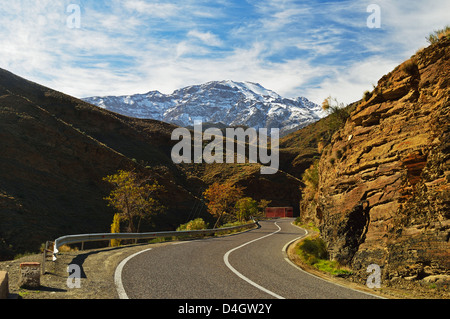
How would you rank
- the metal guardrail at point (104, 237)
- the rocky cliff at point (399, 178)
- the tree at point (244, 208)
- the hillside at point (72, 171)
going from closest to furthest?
the rocky cliff at point (399, 178) → the metal guardrail at point (104, 237) → the hillside at point (72, 171) → the tree at point (244, 208)

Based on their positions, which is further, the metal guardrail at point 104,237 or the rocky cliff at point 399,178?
the metal guardrail at point 104,237

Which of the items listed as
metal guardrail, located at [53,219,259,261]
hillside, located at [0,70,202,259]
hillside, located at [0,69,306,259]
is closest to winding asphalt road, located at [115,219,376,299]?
metal guardrail, located at [53,219,259,261]

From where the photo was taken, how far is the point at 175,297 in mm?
6418

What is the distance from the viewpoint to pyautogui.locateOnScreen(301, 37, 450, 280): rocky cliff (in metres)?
9.15

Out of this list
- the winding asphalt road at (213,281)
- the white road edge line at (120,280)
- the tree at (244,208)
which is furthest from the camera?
the tree at (244,208)

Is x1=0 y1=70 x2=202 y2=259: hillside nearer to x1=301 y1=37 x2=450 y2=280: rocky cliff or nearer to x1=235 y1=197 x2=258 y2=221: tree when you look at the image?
x1=235 y1=197 x2=258 y2=221: tree

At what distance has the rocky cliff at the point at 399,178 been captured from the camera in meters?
9.15

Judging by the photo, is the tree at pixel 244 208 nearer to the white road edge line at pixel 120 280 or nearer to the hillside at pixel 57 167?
the hillside at pixel 57 167

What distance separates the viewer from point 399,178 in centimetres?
1134

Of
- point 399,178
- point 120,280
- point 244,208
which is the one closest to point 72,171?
point 244,208

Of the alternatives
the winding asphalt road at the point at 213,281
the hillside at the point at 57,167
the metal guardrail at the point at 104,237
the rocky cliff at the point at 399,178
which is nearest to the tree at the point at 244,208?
the hillside at the point at 57,167

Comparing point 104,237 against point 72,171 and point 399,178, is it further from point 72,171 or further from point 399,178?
point 72,171

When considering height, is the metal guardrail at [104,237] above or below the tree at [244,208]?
above

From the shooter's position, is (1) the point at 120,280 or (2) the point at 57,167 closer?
(1) the point at 120,280
